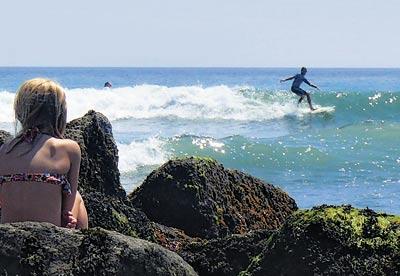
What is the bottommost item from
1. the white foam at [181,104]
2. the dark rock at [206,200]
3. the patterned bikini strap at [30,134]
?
the white foam at [181,104]

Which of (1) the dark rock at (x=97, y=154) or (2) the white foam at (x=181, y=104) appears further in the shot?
(2) the white foam at (x=181, y=104)

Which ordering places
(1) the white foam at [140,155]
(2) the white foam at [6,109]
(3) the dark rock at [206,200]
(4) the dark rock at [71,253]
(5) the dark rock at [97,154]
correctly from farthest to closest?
(2) the white foam at [6,109] → (1) the white foam at [140,155] → (3) the dark rock at [206,200] → (5) the dark rock at [97,154] → (4) the dark rock at [71,253]

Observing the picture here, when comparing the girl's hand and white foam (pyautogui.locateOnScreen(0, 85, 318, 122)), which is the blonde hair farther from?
white foam (pyautogui.locateOnScreen(0, 85, 318, 122))

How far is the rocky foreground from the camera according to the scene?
3.28 m

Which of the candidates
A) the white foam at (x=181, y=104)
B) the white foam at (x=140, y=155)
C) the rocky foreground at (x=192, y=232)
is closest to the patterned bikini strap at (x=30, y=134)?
the rocky foreground at (x=192, y=232)

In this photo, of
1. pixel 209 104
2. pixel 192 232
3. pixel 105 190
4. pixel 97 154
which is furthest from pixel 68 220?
pixel 209 104

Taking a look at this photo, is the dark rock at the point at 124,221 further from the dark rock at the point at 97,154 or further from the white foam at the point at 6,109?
the white foam at the point at 6,109

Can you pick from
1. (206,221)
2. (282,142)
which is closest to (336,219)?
(206,221)

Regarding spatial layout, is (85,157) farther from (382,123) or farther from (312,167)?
(382,123)

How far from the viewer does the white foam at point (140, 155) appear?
52.3ft

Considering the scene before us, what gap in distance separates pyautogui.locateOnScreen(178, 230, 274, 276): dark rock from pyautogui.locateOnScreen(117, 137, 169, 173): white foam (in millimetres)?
10694

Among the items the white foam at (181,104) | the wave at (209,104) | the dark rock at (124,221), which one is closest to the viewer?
the dark rock at (124,221)

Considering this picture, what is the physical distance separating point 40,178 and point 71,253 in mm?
679

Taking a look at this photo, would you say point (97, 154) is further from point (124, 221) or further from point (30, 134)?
point (30, 134)
